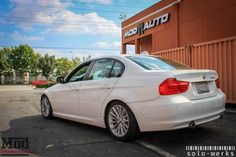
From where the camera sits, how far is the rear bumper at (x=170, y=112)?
3.66 meters

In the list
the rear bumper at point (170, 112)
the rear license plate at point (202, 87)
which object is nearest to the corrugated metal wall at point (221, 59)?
the rear license plate at point (202, 87)

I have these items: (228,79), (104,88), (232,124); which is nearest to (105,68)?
(104,88)

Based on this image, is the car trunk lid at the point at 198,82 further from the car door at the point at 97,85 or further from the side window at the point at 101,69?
the side window at the point at 101,69

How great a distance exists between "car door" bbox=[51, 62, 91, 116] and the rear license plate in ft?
8.09

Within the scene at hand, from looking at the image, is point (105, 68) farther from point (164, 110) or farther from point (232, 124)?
point (232, 124)

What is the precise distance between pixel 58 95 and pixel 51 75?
61610 millimetres

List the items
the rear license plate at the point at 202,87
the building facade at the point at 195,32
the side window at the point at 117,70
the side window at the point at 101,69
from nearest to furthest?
1. the rear license plate at the point at 202,87
2. the side window at the point at 117,70
3. the side window at the point at 101,69
4. the building facade at the point at 195,32

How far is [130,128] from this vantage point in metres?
4.12

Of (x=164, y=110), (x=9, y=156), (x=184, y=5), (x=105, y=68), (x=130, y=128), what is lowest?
(x=9, y=156)

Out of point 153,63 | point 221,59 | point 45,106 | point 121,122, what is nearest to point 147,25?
point 221,59

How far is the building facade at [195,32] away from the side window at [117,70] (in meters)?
4.68

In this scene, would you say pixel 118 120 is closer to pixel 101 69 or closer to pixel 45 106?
pixel 101 69

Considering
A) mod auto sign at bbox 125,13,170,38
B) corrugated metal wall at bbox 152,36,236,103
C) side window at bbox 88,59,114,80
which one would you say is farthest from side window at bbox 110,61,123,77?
mod auto sign at bbox 125,13,170,38

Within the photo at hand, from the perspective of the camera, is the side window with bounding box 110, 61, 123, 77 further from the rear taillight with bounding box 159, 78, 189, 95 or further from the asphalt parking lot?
the asphalt parking lot
